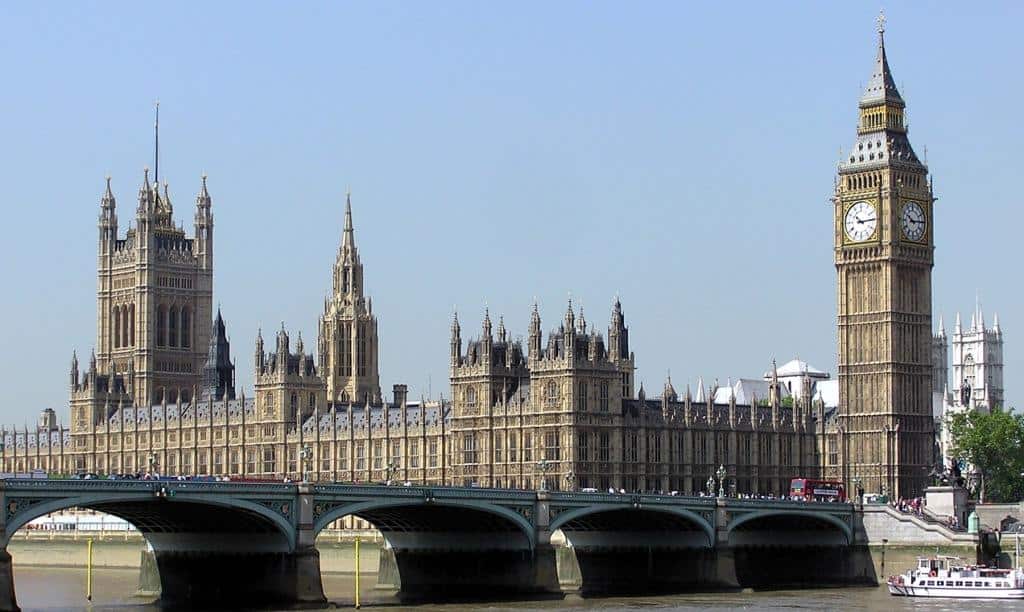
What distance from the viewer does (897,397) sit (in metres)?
158

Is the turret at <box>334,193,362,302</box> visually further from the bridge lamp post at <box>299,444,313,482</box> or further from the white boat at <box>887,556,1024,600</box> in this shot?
the white boat at <box>887,556,1024,600</box>

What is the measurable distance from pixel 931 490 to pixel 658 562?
68.1 ft

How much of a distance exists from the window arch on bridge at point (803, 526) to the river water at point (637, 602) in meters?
5.56

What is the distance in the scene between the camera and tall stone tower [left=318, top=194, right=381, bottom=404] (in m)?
190

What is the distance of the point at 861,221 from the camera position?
520ft

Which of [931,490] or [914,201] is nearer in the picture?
[931,490]

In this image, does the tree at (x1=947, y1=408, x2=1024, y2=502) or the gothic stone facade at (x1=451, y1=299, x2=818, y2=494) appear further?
the tree at (x1=947, y1=408, x2=1024, y2=502)

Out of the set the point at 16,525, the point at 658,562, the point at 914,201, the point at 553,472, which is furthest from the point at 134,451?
the point at 16,525

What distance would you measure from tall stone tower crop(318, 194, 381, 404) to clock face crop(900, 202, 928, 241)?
165ft

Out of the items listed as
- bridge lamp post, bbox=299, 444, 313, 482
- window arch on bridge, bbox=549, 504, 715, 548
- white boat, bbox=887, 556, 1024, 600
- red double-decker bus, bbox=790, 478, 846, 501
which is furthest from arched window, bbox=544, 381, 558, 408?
white boat, bbox=887, 556, 1024, 600

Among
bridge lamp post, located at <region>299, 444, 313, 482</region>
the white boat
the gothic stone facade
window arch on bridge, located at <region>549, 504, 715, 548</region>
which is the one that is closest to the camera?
Answer: bridge lamp post, located at <region>299, 444, 313, 482</region>

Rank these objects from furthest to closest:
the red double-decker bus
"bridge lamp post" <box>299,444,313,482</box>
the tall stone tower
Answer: the tall stone tower → the red double-decker bus → "bridge lamp post" <box>299,444,313,482</box>

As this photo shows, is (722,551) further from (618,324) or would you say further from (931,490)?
(618,324)

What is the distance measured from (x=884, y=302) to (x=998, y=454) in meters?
13.9
